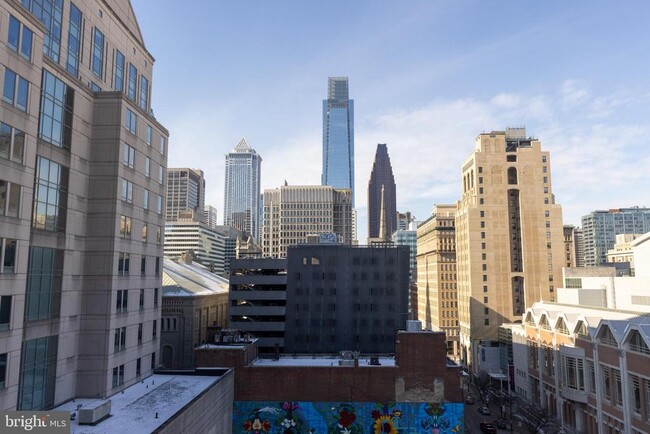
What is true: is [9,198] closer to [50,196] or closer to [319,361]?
[50,196]

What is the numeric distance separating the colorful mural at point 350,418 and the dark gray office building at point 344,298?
20228mm

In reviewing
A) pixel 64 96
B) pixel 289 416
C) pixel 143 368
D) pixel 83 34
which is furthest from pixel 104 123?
pixel 289 416

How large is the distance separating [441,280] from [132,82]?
125 meters

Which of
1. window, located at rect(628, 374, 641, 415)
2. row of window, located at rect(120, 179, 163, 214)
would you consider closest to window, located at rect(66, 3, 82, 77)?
row of window, located at rect(120, 179, 163, 214)

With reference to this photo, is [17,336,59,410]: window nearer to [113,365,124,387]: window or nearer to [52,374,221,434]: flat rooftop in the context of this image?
[52,374,221,434]: flat rooftop

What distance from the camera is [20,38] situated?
29594 millimetres

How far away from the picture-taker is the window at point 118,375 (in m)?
40.7

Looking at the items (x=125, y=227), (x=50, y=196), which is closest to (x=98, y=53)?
(x=50, y=196)

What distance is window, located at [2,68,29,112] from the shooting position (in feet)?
93.6

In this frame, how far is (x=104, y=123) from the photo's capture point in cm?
4128

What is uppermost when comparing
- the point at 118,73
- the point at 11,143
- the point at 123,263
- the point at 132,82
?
the point at 132,82

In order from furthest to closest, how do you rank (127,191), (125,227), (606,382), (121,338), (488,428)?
(488,428), (606,382), (127,191), (125,227), (121,338)

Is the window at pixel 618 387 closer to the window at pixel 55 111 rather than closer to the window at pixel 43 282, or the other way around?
the window at pixel 43 282

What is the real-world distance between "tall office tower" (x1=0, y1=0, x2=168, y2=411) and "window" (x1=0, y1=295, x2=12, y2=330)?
0.08 metres
